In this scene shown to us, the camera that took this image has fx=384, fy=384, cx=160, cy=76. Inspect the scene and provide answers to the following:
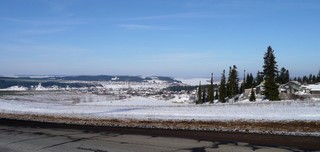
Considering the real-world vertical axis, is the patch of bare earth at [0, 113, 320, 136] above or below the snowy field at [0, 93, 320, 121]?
above

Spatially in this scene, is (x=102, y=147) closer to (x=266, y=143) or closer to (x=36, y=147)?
(x=36, y=147)

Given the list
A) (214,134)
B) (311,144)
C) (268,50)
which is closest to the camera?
(311,144)

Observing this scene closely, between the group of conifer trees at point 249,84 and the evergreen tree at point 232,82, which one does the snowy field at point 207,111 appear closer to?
the group of conifer trees at point 249,84

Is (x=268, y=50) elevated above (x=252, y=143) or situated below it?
above

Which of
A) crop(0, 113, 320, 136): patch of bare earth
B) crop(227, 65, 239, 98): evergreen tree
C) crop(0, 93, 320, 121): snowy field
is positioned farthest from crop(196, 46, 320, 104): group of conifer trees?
crop(0, 113, 320, 136): patch of bare earth

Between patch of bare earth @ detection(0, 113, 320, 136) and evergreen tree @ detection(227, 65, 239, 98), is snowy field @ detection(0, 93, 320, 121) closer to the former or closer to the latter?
patch of bare earth @ detection(0, 113, 320, 136)

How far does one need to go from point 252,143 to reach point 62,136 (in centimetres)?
800

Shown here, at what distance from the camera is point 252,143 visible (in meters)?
12.0

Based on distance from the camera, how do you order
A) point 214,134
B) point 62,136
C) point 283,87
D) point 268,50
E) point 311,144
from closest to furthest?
point 311,144 → point 214,134 → point 62,136 → point 268,50 → point 283,87

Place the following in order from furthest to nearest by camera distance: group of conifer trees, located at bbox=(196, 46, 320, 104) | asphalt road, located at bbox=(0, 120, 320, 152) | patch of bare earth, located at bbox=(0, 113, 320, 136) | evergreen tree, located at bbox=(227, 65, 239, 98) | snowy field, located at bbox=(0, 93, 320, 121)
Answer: evergreen tree, located at bbox=(227, 65, 239, 98), group of conifer trees, located at bbox=(196, 46, 320, 104), snowy field, located at bbox=(0, 93, 320, 121), patch of bare earth, located at bbox=(0, 113, 320, 136), asphalt road, located at bbox=(0, 120, 320, 152)

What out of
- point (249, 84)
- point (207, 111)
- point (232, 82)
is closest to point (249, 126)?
point (207, 111)

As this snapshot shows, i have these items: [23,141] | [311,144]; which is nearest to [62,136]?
[23,141]

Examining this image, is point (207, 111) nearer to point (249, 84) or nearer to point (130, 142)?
point (130, 142)

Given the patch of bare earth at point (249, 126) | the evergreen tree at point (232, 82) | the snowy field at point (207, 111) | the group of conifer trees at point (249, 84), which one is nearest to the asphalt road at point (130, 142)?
the patch of bare earth at point (249, 126)
